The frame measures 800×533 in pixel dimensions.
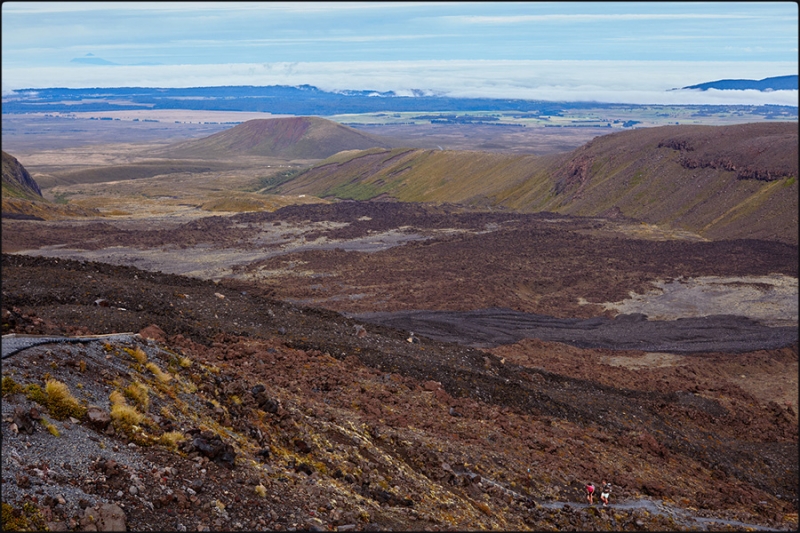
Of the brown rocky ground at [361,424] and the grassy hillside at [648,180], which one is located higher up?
the grassy hillside at [648,180]

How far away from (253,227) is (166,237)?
10467mm

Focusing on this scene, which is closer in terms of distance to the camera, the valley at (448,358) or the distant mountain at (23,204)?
the valley at (448,358)

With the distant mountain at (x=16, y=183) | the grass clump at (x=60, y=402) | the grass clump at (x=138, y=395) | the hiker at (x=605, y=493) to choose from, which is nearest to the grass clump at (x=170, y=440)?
the grass clump at (x=138, y=395)

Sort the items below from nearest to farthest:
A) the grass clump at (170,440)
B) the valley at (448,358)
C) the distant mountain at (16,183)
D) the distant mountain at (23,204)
Result: 1. the grass clump at (170,440)
2. the valley at (448,358)
3. the distant mountain at (23,204)
4. the distant mountain at (16,183)

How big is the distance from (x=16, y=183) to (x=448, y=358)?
7960 cm

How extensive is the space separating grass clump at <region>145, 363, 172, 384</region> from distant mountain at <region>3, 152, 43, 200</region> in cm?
7092

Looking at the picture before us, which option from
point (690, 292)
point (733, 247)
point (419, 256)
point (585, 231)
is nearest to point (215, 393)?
point (690, 292)

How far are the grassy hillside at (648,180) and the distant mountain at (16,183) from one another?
45.6 m

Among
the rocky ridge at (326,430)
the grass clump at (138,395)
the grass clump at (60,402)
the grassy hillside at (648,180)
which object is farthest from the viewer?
the grassy hillside at (648,180)

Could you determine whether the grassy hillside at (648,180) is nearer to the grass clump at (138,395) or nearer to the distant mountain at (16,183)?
the distant mountain at (16,183)

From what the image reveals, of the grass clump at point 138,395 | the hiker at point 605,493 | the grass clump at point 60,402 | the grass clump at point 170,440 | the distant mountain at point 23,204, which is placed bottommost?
the hiker at point 605,493

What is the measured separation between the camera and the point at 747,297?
39.8m

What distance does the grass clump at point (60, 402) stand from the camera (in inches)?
348

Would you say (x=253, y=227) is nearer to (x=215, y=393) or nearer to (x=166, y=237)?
(x=166, y=237)
